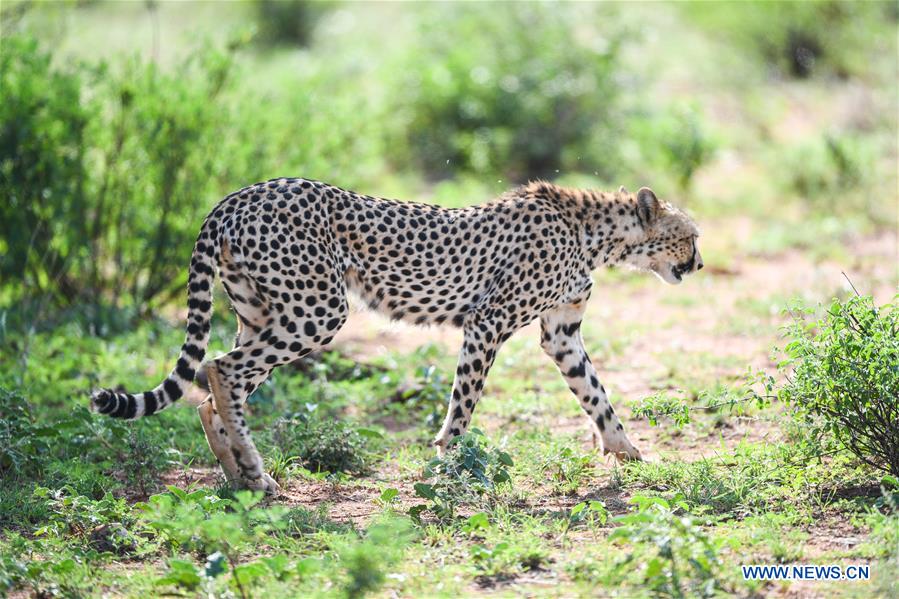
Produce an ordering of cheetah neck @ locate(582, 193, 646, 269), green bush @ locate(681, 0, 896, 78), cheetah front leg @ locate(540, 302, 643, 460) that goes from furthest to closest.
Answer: green bush @ locate(681, 0, 896, 78)
cheetah neck @ locate(582, 193, 646, 269)
cheetah front leg @ locate(540, 302, 643, 460)

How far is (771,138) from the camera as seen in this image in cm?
1827

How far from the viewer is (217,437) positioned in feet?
22.7

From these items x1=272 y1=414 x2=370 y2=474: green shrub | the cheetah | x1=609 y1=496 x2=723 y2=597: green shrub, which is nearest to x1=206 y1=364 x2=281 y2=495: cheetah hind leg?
the cheetah

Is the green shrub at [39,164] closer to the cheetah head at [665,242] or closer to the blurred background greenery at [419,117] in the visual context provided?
the blurred background greenery at [419,117]

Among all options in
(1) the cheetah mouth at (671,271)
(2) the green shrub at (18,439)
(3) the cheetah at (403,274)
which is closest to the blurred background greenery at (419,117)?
(2) the green shrub at (18,439)

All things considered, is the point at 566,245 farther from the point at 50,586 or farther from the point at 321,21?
the point at 321,21

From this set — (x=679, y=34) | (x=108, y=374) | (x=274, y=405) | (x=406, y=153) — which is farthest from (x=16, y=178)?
(x=679, y=34)

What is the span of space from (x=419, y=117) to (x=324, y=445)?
33.0 feet

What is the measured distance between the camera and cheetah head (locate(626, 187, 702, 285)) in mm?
7863

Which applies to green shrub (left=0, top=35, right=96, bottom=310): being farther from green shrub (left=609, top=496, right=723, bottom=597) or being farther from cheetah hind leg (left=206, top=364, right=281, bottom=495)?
green shrub (left=609, top=496, right=723, bottom=597)

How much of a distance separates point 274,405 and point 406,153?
8761 mm

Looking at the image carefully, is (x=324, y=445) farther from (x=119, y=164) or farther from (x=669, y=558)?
(x=119, y=164)

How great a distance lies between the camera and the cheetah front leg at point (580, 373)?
23.9 ft

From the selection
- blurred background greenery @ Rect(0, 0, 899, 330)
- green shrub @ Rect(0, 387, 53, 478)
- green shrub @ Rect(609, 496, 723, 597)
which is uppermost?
blurred background greenery @ Rect(0, 0, 899, 330)
